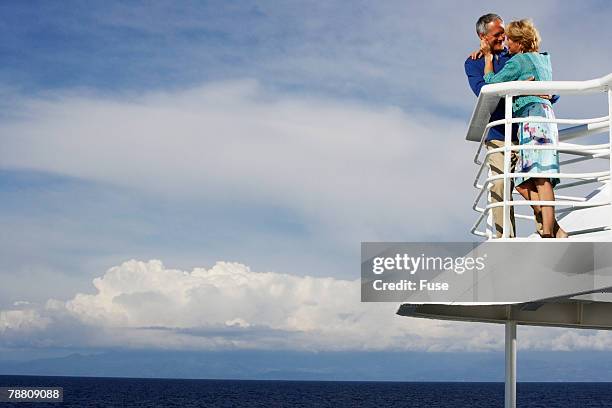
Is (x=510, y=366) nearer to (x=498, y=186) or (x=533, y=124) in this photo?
(x=498, y=186)

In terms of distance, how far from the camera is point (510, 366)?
843 cm

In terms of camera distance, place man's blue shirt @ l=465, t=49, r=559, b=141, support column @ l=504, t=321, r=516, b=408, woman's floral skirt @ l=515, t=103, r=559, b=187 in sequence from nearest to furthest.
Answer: woman's floral skirt @ l=515, t=103, r=559, b=187 < man's blue shirt @ l=465, t=49, r=559, b=141 < support column @ l=504, t=321, r=516, b=408

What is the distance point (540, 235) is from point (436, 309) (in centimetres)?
135

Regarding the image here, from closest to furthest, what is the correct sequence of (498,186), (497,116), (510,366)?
(498,186), (497,116), (510,366)

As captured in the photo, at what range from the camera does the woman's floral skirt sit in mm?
6504

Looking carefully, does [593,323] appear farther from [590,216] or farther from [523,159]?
[523,159]

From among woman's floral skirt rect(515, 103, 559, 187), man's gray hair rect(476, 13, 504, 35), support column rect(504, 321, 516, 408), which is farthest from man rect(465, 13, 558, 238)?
support column rect(504, 321, 516, 408)

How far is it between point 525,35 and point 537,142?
91 cm

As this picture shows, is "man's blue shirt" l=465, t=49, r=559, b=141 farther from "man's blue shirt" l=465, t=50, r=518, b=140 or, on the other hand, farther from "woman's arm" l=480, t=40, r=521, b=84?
"woman's arm" l=480, t=40, r=521, b=84

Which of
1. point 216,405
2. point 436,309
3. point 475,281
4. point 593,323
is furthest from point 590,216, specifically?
point 216,405

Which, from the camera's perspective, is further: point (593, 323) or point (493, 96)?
point (593, 323)

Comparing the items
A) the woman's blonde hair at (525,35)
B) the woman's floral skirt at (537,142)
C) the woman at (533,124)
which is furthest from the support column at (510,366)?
the woman's blonde hair at (525,35)

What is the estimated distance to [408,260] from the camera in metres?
6.02

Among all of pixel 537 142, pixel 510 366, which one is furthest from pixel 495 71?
pixel 510 366
